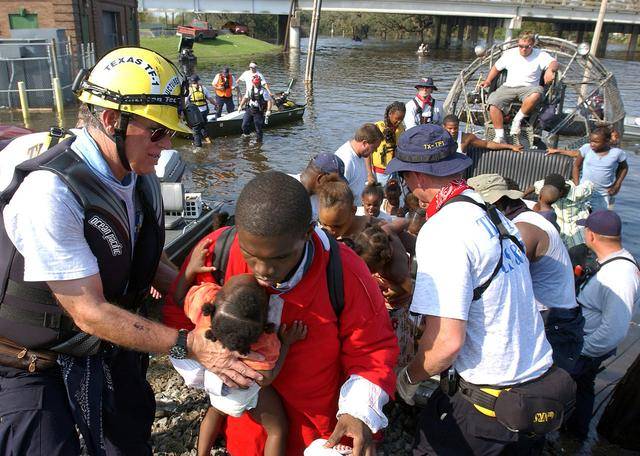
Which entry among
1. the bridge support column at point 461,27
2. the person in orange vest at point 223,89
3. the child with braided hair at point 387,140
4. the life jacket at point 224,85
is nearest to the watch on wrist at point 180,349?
the child with braided hair at point 387,140

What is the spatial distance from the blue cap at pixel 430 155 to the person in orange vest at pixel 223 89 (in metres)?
15.1

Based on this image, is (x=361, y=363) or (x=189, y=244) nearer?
(x=361, y=363)

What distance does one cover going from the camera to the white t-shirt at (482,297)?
221 cm

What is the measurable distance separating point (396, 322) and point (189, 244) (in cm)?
339

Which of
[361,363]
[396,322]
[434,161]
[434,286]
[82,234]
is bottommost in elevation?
[396,322]

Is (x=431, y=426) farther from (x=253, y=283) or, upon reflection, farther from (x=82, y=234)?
(x=82, y=234)

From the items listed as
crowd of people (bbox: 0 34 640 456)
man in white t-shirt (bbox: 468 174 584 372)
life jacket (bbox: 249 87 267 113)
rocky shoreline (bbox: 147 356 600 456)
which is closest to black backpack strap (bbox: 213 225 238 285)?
crowd of people (bbox: 0 34 640 456)

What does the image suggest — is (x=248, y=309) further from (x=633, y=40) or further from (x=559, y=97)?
(x=633, y=40)

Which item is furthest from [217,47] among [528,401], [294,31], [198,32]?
[528,401]

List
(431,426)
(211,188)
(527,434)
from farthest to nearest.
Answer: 1. (211,188)
2. (431,426)
3. (527,434)

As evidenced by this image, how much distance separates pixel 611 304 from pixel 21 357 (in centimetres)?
398

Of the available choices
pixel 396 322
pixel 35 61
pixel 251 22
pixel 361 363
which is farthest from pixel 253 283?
pixel 251 22

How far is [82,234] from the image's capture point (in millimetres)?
2072

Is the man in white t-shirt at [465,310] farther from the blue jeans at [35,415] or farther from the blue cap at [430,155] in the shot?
the blue jeans at [35,415]
